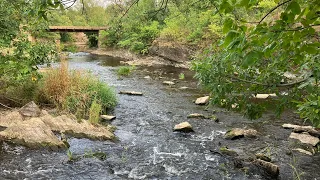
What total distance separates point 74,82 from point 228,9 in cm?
740

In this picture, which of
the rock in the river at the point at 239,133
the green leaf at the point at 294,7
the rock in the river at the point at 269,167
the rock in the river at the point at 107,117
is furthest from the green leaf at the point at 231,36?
the rock in the river at the point at 107,117

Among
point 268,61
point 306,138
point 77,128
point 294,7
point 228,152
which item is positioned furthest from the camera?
point 306,138

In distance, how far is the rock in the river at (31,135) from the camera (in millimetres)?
5762

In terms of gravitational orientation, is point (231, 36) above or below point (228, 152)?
above

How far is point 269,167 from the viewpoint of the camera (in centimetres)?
529

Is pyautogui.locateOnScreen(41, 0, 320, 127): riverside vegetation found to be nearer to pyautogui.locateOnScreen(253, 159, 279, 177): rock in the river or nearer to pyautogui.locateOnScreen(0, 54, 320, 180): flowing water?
pyautogui.locateOnScreen(253, 159, 279, 177): rock in the river

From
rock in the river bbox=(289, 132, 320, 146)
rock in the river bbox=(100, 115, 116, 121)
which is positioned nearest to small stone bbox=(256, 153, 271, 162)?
rock in the river bbox=(289, 132, 320, 146)

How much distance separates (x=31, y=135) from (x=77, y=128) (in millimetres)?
1126

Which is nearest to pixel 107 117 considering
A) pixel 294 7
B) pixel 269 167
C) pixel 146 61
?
pixel 269 167

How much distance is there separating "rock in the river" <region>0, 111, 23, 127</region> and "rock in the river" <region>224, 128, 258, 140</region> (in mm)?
4696

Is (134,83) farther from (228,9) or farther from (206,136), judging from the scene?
(228,9)

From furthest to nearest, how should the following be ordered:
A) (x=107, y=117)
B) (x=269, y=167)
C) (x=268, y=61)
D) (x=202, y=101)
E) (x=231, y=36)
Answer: (x=202, y=101) → (x=107, y=117) → (x=269, y=167) → (x=268, y=61) → (x=231, y=36)

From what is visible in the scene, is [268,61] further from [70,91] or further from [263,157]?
Answer: [70,91]

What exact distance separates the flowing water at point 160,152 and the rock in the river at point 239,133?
14cm
